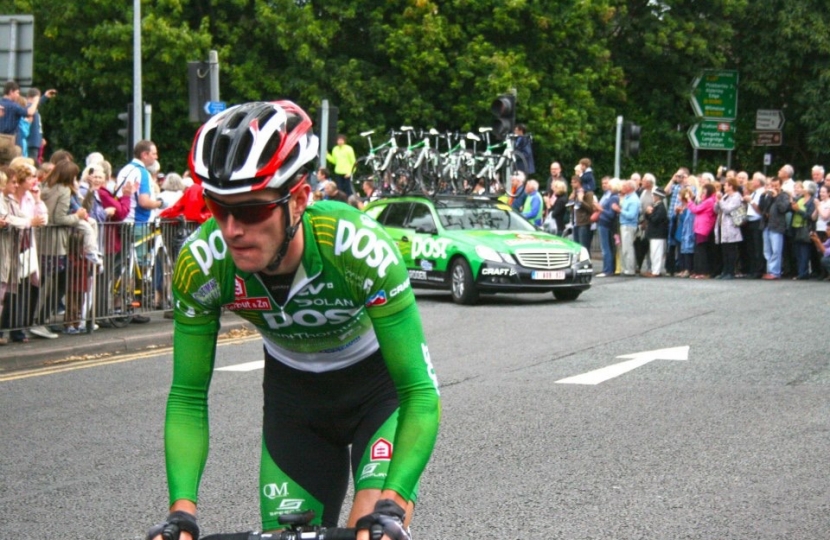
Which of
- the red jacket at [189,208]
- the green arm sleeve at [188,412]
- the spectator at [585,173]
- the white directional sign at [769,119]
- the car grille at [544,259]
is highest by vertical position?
the white directional sign at [769,119]

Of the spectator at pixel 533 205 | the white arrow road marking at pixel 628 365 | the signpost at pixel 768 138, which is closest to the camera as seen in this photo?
the white arrow road marking at pixel 628 365

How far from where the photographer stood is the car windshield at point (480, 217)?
20.7 m

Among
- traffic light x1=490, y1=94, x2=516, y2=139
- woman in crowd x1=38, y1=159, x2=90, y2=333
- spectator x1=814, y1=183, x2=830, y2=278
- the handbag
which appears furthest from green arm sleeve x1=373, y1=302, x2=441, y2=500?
traffic light x1=490, y1=94, x2=516, y2=139

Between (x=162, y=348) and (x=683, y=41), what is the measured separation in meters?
31.5

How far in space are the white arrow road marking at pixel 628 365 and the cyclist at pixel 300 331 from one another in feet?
25.1

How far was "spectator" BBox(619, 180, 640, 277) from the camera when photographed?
25266mm

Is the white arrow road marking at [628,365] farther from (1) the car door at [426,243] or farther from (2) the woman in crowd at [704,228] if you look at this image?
(2) the woman in crowd at [704,228]

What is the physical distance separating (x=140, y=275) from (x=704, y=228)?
39.9 ft

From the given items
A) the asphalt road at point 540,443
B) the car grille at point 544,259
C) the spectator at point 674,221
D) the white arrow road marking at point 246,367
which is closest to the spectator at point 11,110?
the asphalt road at point 540,443

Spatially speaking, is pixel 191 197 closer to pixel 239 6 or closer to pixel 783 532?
pixel 783 532

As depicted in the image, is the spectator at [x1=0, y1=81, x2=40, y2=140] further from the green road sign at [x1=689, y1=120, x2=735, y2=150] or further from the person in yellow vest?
the green road sign at [x1=689, y1=120, x2=735, y2=150]

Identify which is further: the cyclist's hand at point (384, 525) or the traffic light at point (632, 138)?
the traffic light at point (632, 138)

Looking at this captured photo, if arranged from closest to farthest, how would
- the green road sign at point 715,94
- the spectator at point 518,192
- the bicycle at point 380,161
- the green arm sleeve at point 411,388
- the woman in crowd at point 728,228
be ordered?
the green arm sleeve at point 411,388 → the bicycle at point 380,161 → the woman in crowd at point 728,228 → the spectator at point 518,192 → the green road sign at point 715,94

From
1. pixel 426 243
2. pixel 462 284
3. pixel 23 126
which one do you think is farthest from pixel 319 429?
pixel 426 243
